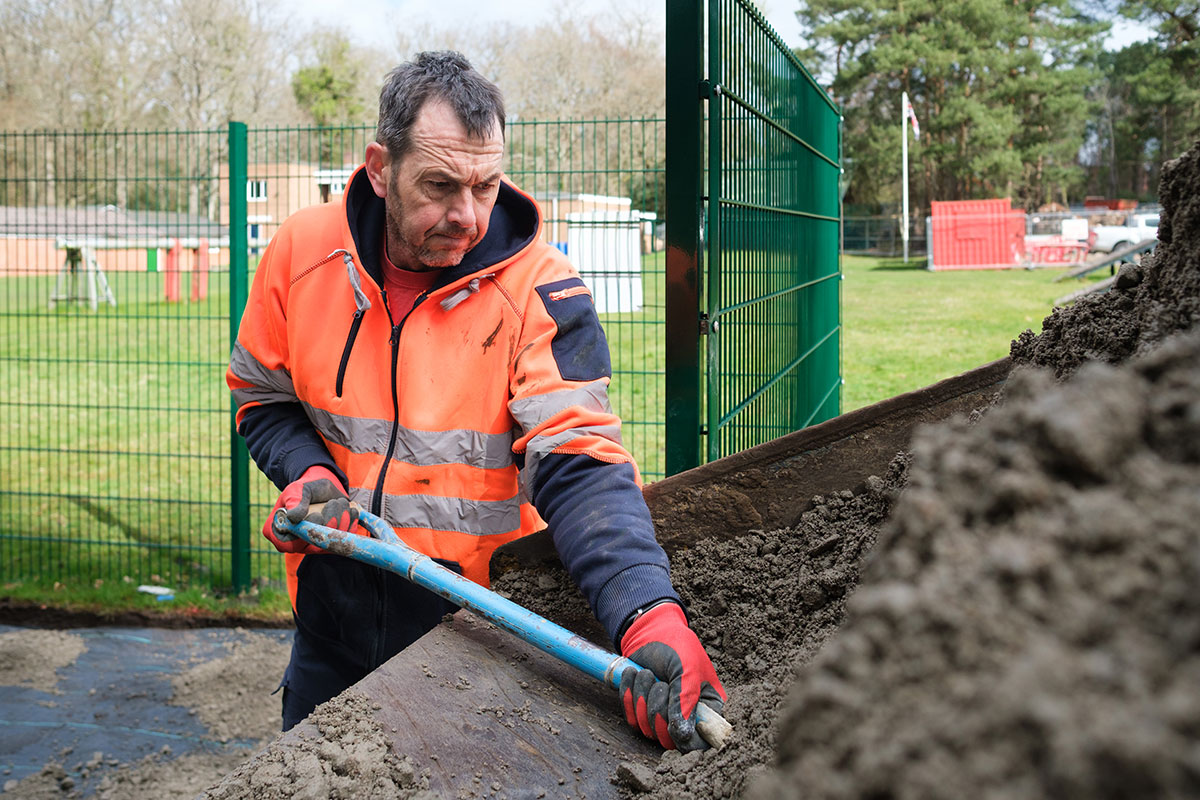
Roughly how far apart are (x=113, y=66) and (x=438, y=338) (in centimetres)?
3887

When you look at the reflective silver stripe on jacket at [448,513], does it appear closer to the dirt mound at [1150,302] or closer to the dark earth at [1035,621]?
the dirt mound at [1150,302]

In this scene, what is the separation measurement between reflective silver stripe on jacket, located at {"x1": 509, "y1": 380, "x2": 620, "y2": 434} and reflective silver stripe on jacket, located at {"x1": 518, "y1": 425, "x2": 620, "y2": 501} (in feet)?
0.11

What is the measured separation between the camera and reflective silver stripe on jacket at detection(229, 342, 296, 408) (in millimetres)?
2350

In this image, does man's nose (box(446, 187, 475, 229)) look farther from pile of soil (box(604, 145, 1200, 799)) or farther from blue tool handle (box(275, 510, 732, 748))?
pile of soil (box(604, 145, 1200, 799))

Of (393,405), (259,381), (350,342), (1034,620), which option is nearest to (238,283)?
(259,381)

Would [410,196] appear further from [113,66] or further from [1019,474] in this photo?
[113,66]

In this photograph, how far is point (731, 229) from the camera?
2570 millimetres

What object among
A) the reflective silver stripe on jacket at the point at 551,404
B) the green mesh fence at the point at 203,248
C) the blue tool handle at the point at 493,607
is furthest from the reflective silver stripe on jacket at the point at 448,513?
the green mesh fence at the point at 203,248

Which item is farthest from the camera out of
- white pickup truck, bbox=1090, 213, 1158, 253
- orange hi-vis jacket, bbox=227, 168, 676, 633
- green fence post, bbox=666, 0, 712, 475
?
white pickup truck, bbox=1090, 213, 1158, 253

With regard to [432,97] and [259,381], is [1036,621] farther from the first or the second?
[259,381]

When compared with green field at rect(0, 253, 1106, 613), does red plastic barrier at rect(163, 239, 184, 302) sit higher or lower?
higher

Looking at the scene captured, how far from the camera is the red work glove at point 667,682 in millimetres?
1372

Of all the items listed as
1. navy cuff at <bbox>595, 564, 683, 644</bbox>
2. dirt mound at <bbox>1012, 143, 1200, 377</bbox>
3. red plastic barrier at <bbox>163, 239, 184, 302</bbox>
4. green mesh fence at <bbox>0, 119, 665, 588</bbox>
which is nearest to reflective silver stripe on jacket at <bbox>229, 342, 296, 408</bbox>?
navy cuff at <bbox>595, 564, 683, 644</bbox>

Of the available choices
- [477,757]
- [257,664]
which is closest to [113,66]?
[257,664]
